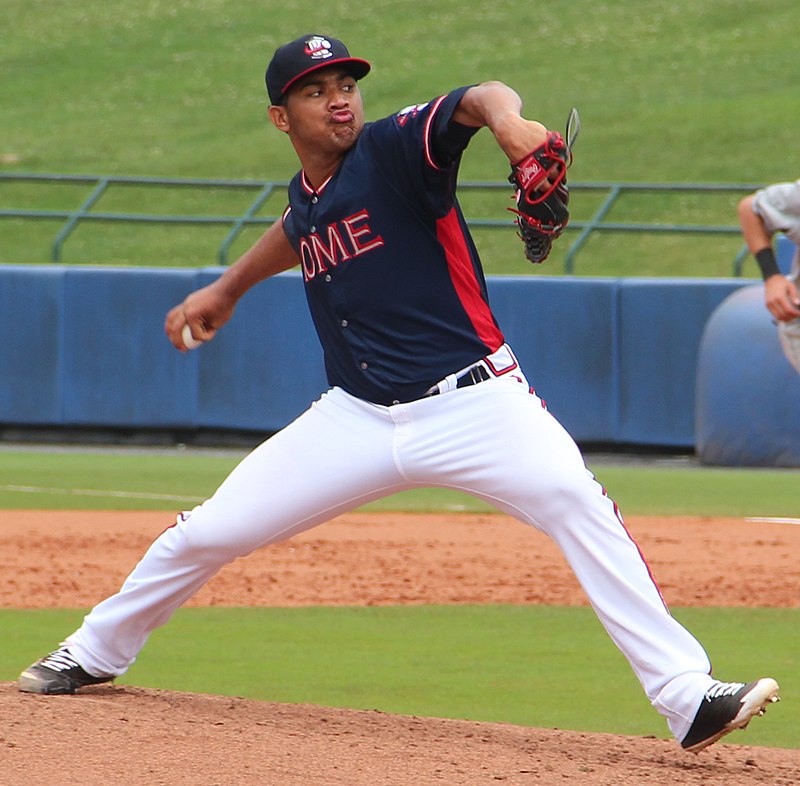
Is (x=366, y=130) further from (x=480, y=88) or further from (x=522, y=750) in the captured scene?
(x=522, y=750)

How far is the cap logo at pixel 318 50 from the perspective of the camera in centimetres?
441

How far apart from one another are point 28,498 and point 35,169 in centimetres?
2192

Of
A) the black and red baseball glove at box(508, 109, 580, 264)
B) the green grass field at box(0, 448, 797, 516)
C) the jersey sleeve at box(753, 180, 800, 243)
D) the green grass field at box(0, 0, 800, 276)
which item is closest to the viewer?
the black and red baseball glove at box(508, 109, 580, 264)

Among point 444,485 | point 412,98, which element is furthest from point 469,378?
point 412,98

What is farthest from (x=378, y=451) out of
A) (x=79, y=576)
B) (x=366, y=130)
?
(x=79, y=576)

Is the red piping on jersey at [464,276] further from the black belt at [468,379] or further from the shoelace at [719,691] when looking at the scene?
the shoelace at [719,691]

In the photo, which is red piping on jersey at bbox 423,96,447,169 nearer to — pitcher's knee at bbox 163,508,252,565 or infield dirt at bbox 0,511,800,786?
pitcher's knee at bbox 163,508,252,565

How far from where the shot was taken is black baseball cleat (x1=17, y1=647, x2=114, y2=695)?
4887 mm

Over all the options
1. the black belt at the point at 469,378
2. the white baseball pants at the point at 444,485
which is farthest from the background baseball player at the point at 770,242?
the black belt at the point at 469,378

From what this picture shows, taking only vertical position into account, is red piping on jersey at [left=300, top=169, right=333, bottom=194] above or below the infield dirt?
above

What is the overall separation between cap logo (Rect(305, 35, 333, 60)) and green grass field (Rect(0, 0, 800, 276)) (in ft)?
61.4

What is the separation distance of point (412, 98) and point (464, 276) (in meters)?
30.3

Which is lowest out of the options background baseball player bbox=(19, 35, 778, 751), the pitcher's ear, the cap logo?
background baseball player bbox=(19, 35, 778, 751)

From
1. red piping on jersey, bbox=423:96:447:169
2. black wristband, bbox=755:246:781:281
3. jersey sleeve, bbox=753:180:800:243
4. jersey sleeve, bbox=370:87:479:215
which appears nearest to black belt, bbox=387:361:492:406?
jersey sleeve, bbox=370:87:479:215
